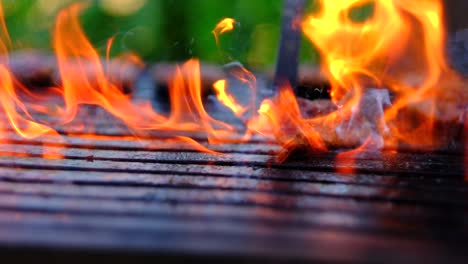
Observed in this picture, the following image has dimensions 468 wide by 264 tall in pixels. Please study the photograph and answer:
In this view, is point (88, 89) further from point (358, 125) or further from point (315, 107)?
point (358, 125)

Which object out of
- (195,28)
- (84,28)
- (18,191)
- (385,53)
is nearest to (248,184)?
(18,191)

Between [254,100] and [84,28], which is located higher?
[84,28]

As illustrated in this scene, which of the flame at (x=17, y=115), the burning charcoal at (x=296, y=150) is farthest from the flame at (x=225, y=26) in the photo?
the flame at (x=17, y=115)

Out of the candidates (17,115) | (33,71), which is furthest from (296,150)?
(33,71)

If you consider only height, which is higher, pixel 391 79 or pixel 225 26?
pixel 225 26

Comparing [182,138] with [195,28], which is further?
[195,28]

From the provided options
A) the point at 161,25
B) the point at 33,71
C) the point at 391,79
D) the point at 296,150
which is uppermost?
the point at 161,25

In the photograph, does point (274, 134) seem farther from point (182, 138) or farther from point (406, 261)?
point (406, 261)
